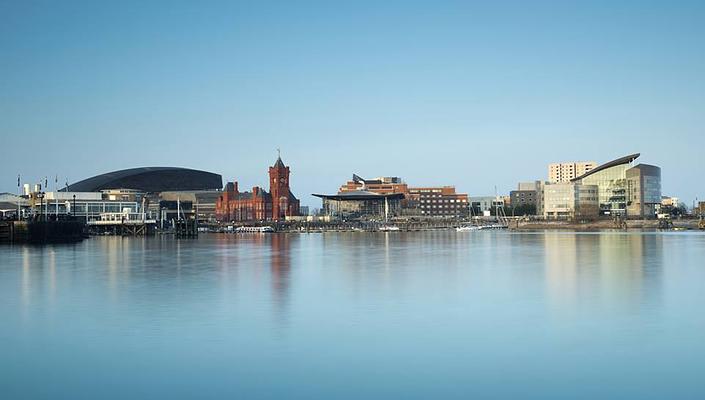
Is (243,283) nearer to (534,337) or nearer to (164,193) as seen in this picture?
(534,337)

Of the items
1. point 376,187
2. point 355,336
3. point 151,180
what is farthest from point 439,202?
point 355,336

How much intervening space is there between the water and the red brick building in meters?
120

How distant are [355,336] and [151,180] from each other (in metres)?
149

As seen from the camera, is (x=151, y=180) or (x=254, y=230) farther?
(x=151, y=180)

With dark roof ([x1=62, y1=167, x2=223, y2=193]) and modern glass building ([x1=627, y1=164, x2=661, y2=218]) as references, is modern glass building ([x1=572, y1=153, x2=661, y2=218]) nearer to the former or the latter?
modern glass building ([x1=627, y1=164, x2=661, y2=218])

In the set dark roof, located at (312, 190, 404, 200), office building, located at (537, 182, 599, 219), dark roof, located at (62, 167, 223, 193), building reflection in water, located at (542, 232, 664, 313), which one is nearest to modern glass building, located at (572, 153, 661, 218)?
office building, located at (537, 182, 599, 219)

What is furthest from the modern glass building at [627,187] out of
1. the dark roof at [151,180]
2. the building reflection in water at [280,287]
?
the building reflection in water at [280,287]

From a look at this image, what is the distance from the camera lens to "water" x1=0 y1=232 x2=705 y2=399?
34.6ft

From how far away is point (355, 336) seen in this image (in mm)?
14375

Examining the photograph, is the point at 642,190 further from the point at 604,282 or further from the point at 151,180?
the point at 604,282

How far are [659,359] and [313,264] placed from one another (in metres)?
23.7

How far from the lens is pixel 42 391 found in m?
10.3

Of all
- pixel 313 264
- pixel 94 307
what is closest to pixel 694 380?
pixel 94 307

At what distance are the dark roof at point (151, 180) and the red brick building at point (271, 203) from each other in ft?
57.1
